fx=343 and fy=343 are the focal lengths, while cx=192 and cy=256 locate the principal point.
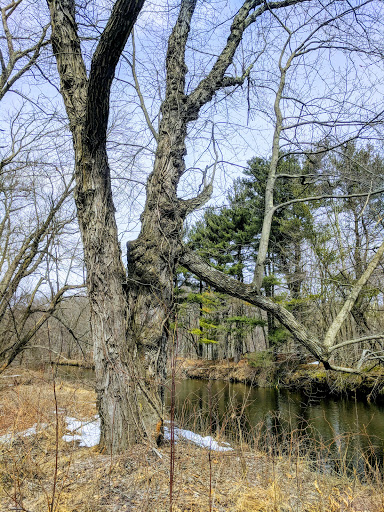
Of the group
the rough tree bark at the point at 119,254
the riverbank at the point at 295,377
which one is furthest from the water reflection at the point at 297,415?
the rough tree bark at the point at 119,254

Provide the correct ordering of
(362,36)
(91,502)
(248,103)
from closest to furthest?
(91,502) < (362,36) < (248,103)

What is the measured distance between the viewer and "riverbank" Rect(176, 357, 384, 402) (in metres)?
11.1

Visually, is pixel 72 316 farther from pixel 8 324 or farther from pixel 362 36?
pixel 362 36

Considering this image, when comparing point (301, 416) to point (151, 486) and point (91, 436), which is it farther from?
point (151, 486)

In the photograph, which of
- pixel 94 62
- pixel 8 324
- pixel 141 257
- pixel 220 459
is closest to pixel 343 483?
pixel 220 459

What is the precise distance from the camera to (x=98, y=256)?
346cm

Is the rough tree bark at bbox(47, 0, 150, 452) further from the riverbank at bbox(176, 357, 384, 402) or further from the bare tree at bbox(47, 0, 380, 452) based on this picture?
the riverbank at bbox(176, 357, 384, 402)

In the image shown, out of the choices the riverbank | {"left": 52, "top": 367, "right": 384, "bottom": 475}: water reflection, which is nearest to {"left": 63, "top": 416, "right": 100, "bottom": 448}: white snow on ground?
{"left": 52, "top": 367, "right": 384, "bottom": 475}: water reflection

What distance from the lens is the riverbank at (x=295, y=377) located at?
1110 centimetres

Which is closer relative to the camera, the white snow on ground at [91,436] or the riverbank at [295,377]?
the white snow on ground at [91,436]

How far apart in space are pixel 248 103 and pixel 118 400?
4269mm

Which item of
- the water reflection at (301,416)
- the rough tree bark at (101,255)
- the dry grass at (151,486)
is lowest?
the water reflection at (301,416)

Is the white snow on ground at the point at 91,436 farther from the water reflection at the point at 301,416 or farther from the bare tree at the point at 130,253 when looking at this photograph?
the water reflection at the point at 301,416

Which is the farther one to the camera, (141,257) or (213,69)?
(213,69)
